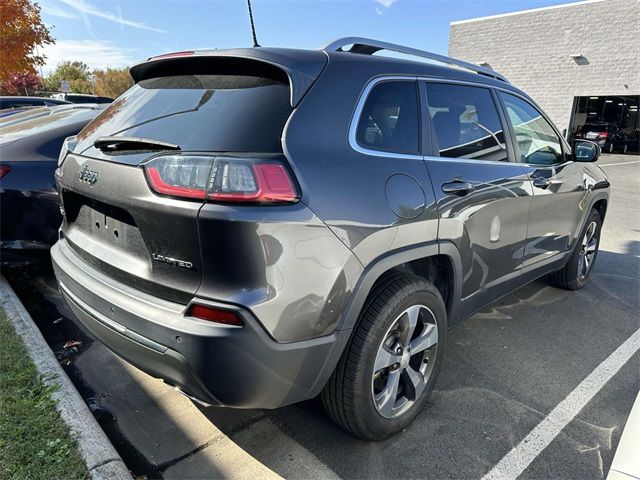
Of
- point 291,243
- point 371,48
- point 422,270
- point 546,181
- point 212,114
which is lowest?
point 422,270

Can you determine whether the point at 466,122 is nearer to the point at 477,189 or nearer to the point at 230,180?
the point at 477,189

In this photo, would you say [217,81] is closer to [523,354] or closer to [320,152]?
[320,152]

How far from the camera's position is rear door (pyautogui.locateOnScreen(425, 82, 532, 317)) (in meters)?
2.50

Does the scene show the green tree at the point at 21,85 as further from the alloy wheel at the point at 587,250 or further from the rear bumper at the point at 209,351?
the rear bumper at the point at 209,351

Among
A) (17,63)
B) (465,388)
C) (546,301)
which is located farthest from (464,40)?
(465,388)

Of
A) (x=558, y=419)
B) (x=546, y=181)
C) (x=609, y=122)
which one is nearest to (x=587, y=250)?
(x=546, y=181)

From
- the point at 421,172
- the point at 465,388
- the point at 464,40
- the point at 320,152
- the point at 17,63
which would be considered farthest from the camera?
the point at 464,40

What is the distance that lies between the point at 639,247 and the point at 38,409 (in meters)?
7.07

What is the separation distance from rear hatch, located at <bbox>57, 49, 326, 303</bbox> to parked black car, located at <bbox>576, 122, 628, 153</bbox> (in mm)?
24799

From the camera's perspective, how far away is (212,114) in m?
1.93

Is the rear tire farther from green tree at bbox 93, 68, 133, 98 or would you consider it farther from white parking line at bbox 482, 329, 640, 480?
green tree at bbox 93, 68, 133, 98

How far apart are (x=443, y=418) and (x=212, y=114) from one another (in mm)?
2031

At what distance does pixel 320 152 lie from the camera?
1.87 m

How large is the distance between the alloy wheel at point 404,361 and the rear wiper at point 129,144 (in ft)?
4.31
